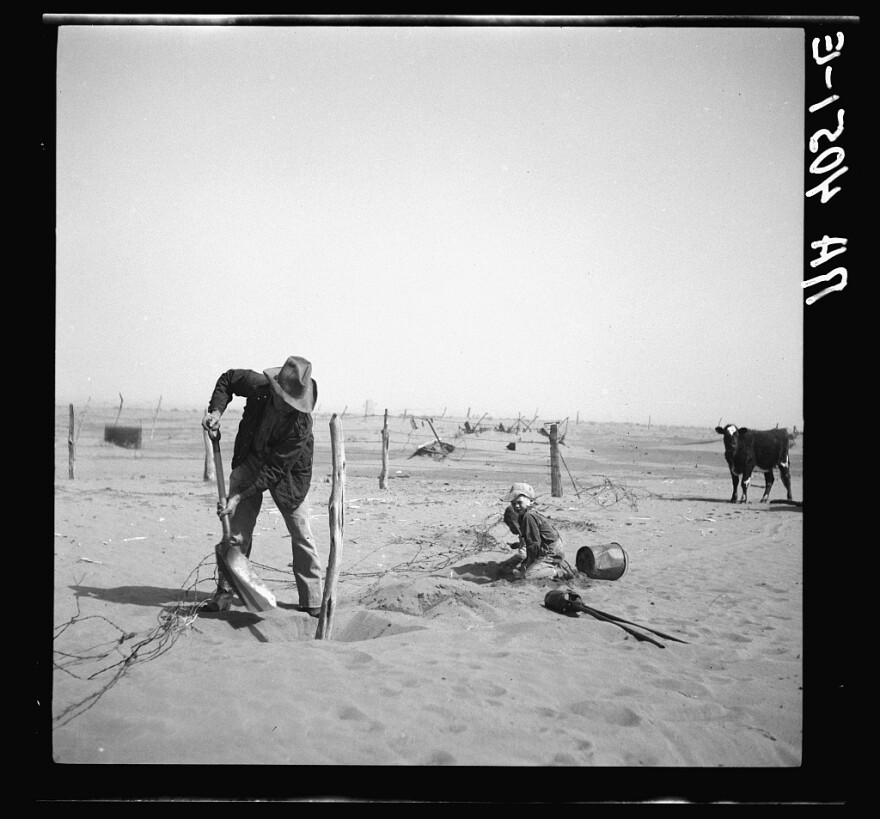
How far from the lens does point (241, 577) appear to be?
154 inches

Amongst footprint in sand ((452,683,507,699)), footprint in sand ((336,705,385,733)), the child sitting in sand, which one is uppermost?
the child sitting in sand

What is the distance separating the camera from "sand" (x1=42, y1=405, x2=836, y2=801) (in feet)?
10.3

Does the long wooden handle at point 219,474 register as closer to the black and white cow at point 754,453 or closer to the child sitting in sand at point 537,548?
the child sitting in sand at point 537,548

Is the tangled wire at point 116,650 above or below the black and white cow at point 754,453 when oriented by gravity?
below

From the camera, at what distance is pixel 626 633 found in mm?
3873

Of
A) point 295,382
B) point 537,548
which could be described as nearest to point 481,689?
point 537,548

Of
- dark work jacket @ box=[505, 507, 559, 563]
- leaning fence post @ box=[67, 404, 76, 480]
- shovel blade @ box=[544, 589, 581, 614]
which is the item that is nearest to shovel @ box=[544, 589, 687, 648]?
shovel blade @ box=[544, 589, 581, 614]

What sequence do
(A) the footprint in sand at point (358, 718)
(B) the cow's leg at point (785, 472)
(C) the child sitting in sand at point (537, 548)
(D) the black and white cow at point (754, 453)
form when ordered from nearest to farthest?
(A) the footprint in sand at point (358, 718)
(C) the child sitting in sand at point (537, 548)
(D) the black and white cow at point (754, 453)
(B) the cow's leg at point (785, 472)

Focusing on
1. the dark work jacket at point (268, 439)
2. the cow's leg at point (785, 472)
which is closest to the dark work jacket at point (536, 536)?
the dark work jacket at point (268, 439)

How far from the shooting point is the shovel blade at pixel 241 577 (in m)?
3.90

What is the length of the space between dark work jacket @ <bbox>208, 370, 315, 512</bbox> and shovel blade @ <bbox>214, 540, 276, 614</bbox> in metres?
0.37

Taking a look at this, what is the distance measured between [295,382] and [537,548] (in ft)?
7.60

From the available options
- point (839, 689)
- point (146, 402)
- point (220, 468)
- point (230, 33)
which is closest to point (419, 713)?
point (220, 468)

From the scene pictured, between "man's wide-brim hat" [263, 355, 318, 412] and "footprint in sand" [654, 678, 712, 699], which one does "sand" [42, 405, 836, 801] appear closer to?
"footprint in sand" [654, 678, 712, 699]
